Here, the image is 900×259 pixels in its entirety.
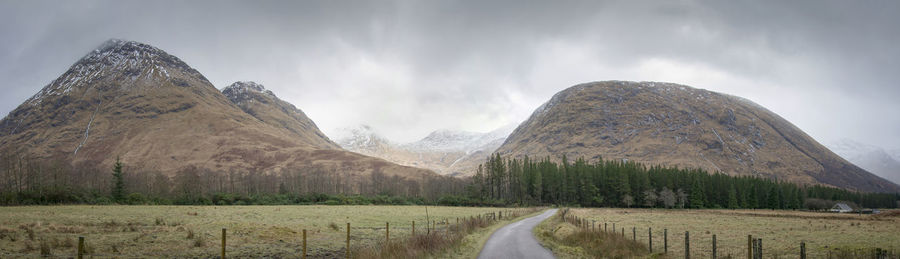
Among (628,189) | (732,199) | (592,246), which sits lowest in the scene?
(732,199)

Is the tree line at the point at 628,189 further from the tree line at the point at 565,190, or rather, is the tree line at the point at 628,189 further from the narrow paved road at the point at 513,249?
the narrow paved road at the point at 513,249

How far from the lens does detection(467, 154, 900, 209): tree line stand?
11075 cm

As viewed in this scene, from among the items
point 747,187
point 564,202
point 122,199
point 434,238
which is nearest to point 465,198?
point 564,202

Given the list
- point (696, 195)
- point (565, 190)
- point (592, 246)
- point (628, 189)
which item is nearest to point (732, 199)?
point (696, 195)

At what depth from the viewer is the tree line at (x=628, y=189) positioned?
11075 centimetres

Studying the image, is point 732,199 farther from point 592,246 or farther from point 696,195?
point 592,246

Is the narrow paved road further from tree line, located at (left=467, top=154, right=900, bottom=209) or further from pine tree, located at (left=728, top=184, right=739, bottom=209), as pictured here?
pine tree, located at (left=728, top=184, right=739, bottom=209)

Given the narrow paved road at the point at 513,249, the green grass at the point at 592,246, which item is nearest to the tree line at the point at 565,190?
the narrow paved road at the point at 513,249

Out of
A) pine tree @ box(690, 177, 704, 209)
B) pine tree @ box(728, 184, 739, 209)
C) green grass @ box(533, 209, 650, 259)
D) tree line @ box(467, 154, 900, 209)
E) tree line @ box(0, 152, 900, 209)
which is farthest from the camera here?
pine tree @ box(728, 184, 739, 209)

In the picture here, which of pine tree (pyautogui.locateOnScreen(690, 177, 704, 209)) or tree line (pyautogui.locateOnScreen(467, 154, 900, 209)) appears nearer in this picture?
pine tree (pyautogui.locateOnScreen(690, 177, 704, 209))

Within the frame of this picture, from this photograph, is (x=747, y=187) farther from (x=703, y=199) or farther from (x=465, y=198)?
(x=465, y=198)

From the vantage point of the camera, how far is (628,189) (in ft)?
359

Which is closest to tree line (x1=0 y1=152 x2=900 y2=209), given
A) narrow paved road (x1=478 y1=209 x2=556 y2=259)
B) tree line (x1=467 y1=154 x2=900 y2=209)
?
tree line (x1=467 y1=154 x2=900 y2=209)

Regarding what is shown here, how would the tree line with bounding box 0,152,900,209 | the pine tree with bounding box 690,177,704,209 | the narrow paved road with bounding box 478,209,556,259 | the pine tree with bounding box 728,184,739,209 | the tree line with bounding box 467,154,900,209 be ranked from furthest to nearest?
the pine tree with bounding box 728,184,739,209 < the tree line with bounding box 467,154,900,209 < the pine tree with bounding box 690,177,704,209 < the tree line with bounding box 0,152,900,209 < the narrow paved road with bounding box 478,209,556,259
